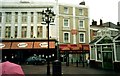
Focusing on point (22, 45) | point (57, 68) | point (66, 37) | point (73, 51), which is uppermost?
point (66, 37)

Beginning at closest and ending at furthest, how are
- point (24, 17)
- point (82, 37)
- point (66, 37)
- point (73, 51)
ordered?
point (24, 17) < point (73, 51) < point (66, 37) < point (82, 37)

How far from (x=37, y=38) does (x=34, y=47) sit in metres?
1.62

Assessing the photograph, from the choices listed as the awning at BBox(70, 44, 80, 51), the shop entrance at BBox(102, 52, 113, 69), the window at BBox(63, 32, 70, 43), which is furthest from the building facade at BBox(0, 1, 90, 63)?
the shop entrance at BBox(102, 52, 113, 69)

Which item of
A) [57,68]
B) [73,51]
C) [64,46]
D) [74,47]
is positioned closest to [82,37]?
[74,47]

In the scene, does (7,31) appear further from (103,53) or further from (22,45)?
(103,53)

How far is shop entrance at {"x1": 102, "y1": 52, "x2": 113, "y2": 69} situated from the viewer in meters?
24.4

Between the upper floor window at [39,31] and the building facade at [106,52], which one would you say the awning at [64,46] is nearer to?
the upper floor window at [39,31]

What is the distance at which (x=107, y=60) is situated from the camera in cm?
2495

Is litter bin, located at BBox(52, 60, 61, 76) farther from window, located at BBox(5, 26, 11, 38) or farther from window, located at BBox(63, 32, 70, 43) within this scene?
window, located at BBox(63, 32, 70, 43)

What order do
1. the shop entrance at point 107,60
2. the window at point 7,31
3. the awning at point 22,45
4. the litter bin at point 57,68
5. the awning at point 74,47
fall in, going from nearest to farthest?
the litter bin at point 57,68
the shop entrance at point 107,60
the awning at point 22,45
the window at point 7,31
the awning at point 74,47

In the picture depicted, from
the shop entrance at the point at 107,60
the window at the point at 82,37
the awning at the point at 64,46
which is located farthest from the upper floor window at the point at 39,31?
the shop entrance at the point at 107,60

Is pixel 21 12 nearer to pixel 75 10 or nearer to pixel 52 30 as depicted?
pixel 52 30

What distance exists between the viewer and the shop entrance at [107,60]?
24.4 meters

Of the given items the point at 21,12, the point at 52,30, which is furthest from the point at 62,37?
the point at 21,12
